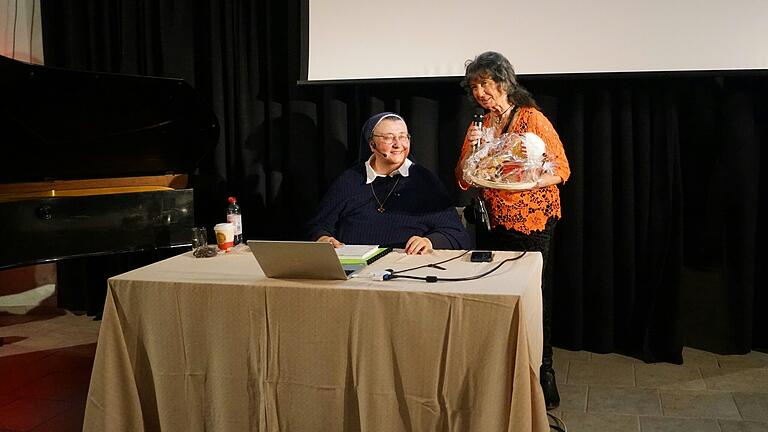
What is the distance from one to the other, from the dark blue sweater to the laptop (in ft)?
2.33

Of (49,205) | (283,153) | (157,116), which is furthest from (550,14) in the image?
(49,205)

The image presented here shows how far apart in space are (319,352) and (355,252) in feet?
1.46

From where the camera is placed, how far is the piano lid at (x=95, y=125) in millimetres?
3453

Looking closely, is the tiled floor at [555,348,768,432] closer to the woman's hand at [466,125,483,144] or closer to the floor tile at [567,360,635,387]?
the floor tile at [567,360,635,387]

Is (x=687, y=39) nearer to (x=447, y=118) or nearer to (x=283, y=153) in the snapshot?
(x=447, y=118)

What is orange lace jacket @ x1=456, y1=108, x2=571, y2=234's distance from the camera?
3.03 metres

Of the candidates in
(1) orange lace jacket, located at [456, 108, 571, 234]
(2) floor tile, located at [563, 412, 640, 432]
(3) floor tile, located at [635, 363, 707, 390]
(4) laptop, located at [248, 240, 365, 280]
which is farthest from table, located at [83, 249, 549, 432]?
(3) floor tile, located at [635, 363, 707, 390]

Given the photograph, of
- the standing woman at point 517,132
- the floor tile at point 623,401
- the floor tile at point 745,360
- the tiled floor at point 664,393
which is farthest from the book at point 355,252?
the floor tile at point 745,360

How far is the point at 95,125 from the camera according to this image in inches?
149

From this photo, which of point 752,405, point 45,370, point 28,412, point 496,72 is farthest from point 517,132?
point 45,370

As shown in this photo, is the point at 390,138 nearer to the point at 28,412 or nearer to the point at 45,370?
the point at 28,412

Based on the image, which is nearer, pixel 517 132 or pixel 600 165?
pixel 517 132

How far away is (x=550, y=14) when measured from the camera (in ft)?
12.1

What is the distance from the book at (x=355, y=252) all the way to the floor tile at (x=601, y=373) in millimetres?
1295
